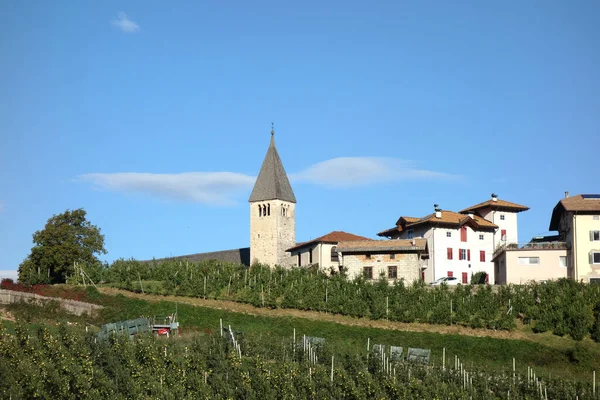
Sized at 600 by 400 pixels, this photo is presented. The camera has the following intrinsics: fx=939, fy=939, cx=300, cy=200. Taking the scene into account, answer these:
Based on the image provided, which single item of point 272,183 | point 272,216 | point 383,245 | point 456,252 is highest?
point 272,183

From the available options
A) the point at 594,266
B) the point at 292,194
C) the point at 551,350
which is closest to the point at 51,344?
the point at 551,350

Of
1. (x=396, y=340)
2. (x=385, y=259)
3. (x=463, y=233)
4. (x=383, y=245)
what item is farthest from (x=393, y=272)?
(x=396, y=340)

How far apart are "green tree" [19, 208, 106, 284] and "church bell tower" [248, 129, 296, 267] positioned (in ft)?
64.7

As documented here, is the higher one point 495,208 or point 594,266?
point 495,208

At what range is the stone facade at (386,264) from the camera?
209 feet

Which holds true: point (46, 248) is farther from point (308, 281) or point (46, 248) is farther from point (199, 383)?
point (199, 383)

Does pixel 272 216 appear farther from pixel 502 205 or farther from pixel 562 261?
pixel 562 261

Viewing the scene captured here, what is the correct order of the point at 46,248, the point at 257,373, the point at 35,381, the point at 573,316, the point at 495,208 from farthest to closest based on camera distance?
1. the point at 495,208
2. the point at 46,248
3. the point at 573,316
4. the point at 257,373
5. the point at 35,381

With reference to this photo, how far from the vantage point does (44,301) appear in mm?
56438

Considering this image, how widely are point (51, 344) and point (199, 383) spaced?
7253 mm

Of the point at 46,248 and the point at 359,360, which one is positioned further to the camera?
the point at 46,248

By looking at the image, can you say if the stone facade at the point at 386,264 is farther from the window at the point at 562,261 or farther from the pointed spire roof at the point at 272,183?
the pointed spire roof at the point at 272,183

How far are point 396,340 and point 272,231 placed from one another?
3773 centimetres

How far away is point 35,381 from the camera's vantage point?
35.7m
